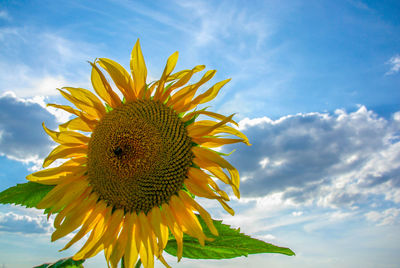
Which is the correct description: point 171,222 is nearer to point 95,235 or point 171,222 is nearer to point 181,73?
point 95,235

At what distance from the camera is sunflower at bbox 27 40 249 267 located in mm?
3480

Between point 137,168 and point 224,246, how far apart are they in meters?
1.22

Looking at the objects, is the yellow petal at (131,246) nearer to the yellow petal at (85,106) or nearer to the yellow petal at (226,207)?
the yellow petal at (226,207)

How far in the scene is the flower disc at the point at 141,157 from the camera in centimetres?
357

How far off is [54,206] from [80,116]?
1.05 meters

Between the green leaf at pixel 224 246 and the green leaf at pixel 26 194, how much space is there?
5.46 ft

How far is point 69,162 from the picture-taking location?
3912 millimetres

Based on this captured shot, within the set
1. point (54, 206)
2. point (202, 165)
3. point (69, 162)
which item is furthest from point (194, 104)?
point (54, 206)

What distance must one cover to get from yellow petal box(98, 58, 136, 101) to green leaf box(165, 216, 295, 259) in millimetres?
1594

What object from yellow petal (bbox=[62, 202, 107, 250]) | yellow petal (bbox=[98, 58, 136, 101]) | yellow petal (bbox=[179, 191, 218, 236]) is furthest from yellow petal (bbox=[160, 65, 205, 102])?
yellow petal (bbox=[62, 202, 107, 250])

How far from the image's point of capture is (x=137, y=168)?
360 cm

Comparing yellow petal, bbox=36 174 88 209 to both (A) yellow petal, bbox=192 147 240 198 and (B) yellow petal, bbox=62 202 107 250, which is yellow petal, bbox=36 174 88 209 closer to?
(B) yellow petal, bbox=62 202 107 250

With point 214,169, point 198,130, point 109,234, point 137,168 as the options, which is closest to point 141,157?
point 137,168

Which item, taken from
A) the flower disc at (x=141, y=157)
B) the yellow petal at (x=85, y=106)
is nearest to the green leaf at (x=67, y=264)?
the flower disc at (x=141, y=157)
